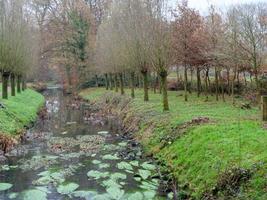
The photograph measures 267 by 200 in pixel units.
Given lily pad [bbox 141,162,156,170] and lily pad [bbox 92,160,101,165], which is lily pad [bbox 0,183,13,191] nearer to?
lily pad [bbox 92,160,101,165]

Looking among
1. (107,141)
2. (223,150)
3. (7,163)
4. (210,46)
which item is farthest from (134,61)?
(223,150)

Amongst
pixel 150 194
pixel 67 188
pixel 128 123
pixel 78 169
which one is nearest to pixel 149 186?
pixel 150 194

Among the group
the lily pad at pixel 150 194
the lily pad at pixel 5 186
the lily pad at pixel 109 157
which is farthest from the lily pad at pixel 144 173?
the lily pad at pixel 5 186

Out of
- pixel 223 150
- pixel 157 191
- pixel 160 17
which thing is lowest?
pixel 157 191

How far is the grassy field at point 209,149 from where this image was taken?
45.8ft

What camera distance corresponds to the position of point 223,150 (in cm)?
1648

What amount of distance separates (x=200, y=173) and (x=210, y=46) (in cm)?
2260

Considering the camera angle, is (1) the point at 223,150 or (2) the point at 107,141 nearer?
(1) the point at 223,150

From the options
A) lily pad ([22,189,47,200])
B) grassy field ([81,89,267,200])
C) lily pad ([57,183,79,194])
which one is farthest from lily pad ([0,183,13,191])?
grassy field ([81,89,267,200])

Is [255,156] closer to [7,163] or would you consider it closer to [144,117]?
[7,163]

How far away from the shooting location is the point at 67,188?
1664 centimetres

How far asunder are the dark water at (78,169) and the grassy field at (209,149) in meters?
1.23

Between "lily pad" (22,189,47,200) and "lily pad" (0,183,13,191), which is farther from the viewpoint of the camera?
"lily pad" (0,183,13,191)

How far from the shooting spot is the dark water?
16.1 meters
